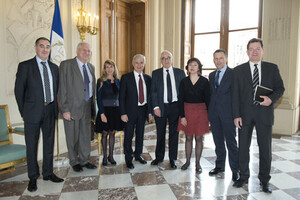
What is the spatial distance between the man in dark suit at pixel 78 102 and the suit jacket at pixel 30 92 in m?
0.39

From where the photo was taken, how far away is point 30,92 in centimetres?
285

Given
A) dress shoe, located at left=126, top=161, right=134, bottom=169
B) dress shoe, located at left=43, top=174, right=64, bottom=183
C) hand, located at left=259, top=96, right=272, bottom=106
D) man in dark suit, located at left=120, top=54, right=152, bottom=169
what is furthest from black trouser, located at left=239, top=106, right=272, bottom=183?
dress shoe, located at left=43, top=174, right=64, bottom=183

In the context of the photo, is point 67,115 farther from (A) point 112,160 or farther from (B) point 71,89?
(A) point 112,160

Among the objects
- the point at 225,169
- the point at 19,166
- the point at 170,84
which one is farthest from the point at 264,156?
the point at 19,166

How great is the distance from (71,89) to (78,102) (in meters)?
0.19

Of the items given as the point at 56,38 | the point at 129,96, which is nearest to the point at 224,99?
the point at 129,96

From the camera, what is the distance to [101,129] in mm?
3650

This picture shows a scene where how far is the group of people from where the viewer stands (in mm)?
2805

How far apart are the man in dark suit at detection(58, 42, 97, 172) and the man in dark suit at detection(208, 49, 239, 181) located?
1.66 m

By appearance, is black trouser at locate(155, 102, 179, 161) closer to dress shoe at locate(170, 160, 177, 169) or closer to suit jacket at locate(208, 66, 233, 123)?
dress shoe at locate(170, 160, 177, 169)

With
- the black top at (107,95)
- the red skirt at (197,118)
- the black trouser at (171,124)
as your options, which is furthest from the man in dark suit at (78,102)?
the red skirt at (197,118)

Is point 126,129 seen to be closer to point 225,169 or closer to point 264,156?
point 225,169

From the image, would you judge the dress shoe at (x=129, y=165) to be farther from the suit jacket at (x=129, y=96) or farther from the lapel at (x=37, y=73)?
the lapel at (x=37, y=73)

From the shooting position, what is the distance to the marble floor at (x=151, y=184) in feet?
9.17
